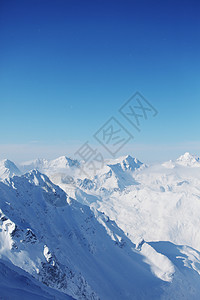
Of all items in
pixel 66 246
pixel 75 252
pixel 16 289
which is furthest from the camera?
pixel 75 252

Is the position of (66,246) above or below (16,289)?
below

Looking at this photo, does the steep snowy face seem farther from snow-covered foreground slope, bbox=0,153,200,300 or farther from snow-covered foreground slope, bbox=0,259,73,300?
snow-covered foreground slope, bbox=0,259,73,300

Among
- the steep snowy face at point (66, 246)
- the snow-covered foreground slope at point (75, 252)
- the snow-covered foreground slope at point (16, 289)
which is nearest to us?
the snow-covered foreground slope at point (16, 289)

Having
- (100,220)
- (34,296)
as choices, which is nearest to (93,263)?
(100,220)

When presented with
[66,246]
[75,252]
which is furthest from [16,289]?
[75,252]

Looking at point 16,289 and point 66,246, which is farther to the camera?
point 66,246

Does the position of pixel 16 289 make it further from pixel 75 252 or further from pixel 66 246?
pixel 75 252

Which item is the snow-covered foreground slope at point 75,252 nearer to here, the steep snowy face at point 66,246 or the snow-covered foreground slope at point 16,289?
the steep snowy face at point 66,246

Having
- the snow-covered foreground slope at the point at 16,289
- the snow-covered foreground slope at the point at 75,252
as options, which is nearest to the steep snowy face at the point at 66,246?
A: the snow-covered foreground slope at the point at 75,252

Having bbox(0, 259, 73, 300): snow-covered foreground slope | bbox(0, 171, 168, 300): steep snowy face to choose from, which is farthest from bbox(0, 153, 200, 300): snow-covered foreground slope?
bbox(0, 259, 73, 300): snow-covered foreground slope

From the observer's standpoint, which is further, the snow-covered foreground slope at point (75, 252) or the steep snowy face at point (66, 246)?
the snow-covered foreground slope at point (75, 252)

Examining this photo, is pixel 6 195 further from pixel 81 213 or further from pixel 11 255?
pixel 81 213

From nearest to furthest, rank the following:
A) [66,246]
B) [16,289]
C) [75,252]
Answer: [16,289]
[66,246]
[75,252]

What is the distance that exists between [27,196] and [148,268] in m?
95.6
